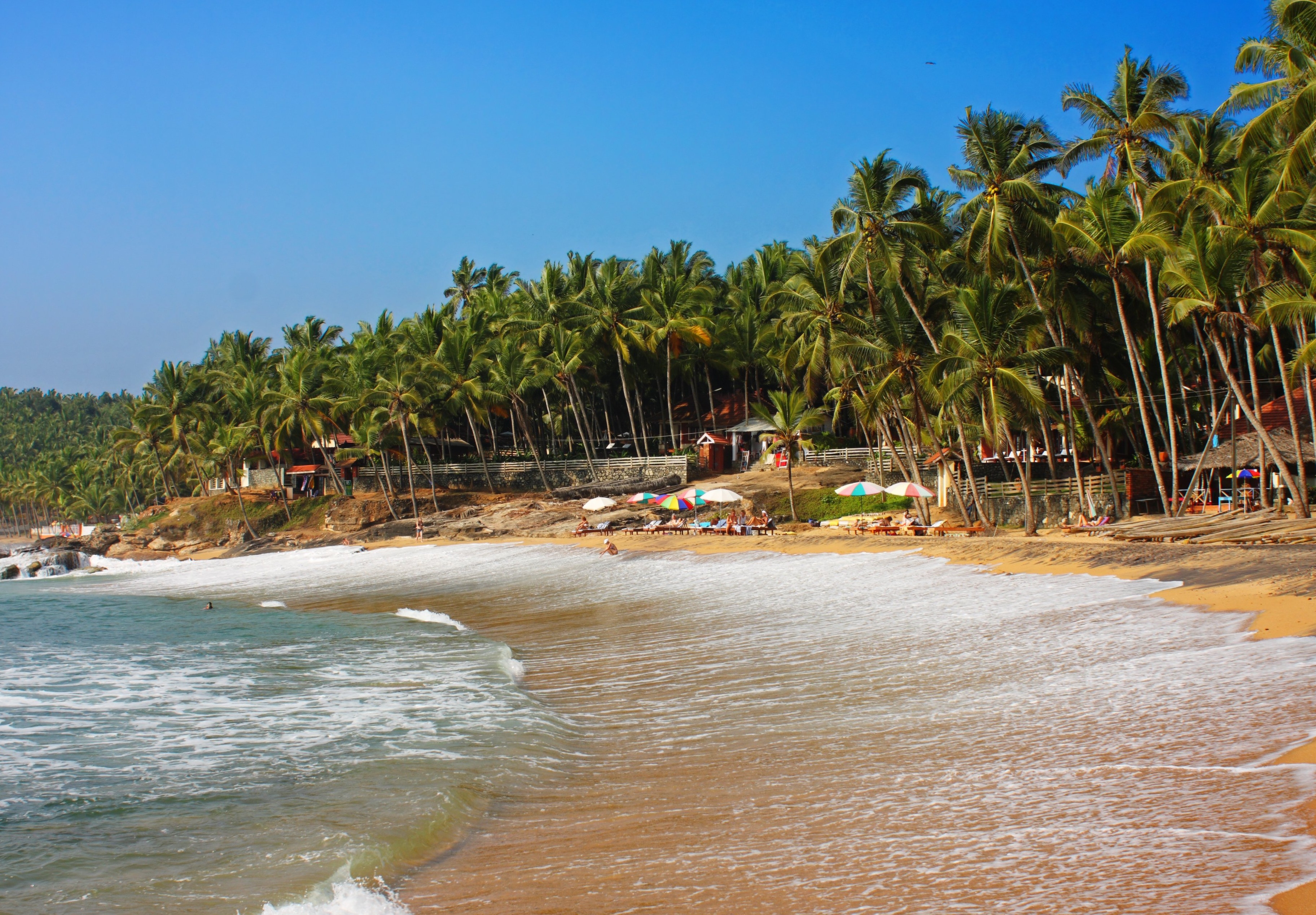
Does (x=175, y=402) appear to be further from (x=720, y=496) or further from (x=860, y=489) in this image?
(x=860, y=489)

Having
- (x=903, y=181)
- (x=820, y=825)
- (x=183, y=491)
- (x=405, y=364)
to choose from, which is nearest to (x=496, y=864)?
(x=820, y=825)

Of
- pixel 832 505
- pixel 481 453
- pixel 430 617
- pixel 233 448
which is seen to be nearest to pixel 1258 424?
pixel 832 505

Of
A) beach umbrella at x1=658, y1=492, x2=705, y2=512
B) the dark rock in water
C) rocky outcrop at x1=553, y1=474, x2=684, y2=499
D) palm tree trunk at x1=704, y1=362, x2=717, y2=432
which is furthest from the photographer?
palm tree trunk at x1=704, y1=362, x2=717, y2=432

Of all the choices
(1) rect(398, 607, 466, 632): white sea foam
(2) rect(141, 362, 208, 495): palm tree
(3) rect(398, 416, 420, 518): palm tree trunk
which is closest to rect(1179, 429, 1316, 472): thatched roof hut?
(1) rect(398, 607, 466, 632): white sea foam

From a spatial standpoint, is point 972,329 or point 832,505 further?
point 832,505

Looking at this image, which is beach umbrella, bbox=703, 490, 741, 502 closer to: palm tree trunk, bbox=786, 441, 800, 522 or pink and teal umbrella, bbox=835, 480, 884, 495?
palm tree trunk, bbox=786, 441, 800, 522

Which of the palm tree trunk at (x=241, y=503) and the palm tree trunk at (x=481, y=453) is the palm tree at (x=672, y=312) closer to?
the palm tree trunk at (x=481, y=453)

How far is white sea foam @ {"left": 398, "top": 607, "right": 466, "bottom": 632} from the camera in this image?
53.5 feet

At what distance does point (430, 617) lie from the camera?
17.5m

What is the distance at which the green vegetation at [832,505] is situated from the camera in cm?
3266

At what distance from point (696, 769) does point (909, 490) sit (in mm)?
21089

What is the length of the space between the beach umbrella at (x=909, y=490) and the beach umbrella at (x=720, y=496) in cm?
712

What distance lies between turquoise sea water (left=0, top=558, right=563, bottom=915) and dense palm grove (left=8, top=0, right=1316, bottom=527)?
673 inches

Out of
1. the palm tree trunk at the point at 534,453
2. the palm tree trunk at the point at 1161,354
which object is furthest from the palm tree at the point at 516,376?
the palm tree trunk at the point at 1161,354
